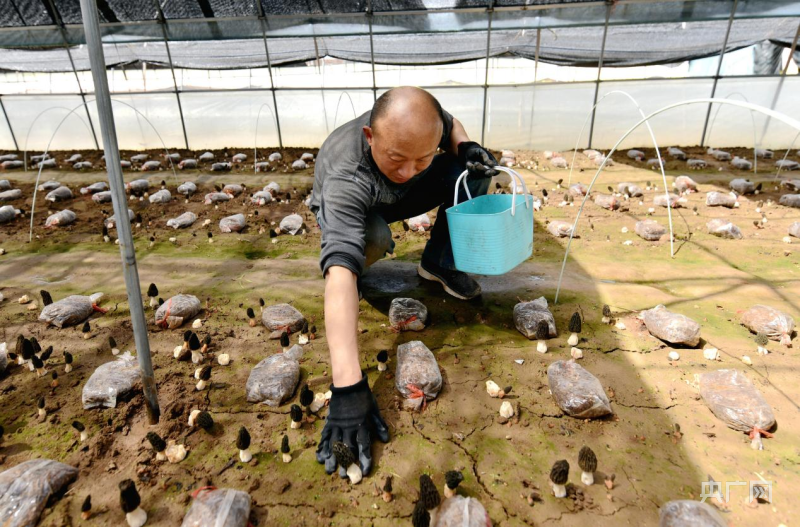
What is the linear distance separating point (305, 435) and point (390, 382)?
1.86ft

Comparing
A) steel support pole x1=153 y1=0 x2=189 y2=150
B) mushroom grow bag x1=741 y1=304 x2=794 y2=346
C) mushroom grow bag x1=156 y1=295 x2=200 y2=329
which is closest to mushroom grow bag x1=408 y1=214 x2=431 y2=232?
mushroom grow bag x1=156 y1=295 x2=200 y2=329

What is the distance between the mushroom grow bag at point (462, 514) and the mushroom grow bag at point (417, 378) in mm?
626

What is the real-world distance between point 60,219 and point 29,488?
14.9ft

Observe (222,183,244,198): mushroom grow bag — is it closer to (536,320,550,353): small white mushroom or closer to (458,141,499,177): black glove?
(458,141,499,177): black glove

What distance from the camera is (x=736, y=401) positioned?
2.06 metres

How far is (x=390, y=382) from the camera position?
2420 mm

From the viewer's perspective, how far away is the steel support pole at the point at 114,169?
1.49 m

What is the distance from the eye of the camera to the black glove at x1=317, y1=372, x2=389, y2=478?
6.15 feet

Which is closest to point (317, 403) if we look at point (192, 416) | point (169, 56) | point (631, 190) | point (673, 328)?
point (192, 416)

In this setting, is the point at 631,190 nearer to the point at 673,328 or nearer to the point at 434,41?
the point at 673,328

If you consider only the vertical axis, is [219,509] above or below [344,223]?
below

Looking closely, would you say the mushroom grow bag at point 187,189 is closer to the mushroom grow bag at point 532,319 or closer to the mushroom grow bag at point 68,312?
the mushroom grow bag at point 68,312

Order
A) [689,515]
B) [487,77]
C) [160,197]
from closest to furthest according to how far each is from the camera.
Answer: [689,515], [160,197], [487,77]

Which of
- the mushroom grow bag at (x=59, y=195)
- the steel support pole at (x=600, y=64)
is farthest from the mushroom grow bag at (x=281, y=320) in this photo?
the steel support pole at (x=600, y=64)
